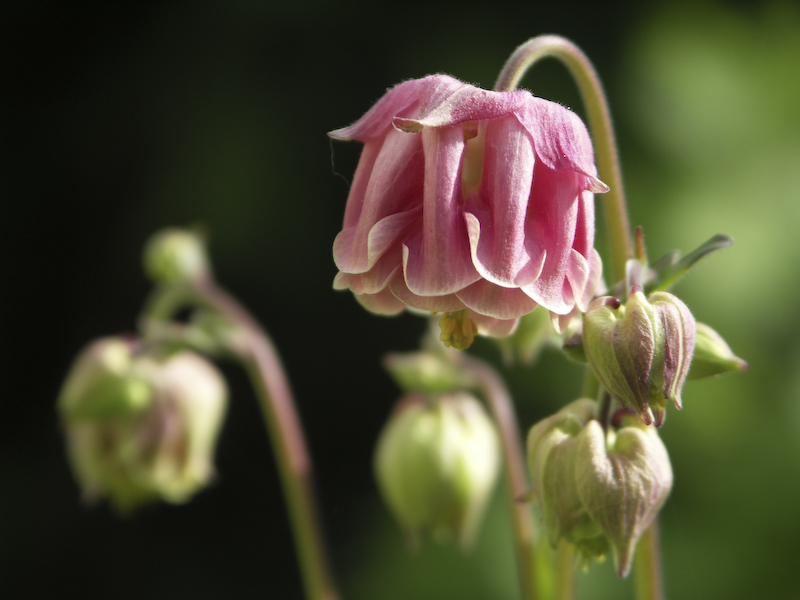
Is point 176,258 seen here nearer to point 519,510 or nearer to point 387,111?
point 519,510

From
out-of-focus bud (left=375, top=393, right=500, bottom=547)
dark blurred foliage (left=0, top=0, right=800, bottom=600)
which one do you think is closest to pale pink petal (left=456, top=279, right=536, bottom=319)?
out-of-focus bud (left=375, top=393, right=500, bottom=547)

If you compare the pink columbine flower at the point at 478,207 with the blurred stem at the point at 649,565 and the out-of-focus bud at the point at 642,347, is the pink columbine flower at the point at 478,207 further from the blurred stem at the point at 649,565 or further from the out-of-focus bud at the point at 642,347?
the blurred stem at the point at 649,565

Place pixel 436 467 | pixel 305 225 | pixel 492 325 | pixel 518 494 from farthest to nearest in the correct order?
pixel 305 225 < pixel 436 467 < pixel 518 494 < pixel 492 325

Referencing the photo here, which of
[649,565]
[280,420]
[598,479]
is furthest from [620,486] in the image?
[280,420]

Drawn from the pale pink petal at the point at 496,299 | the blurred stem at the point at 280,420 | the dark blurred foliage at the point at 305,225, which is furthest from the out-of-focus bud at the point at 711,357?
the dark blurred foliage at the point at 305,225

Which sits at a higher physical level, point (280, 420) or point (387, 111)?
point (387, 111)

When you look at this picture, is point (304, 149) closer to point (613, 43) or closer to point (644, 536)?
point (613, 43)

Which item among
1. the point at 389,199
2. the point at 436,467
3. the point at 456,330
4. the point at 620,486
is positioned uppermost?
the point at 389,199

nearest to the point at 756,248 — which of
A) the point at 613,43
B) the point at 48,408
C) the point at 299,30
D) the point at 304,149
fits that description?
the point at 613,43
